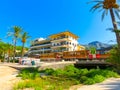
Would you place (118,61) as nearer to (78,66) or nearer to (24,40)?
(78,66)

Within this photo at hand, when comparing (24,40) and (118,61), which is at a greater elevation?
(24,40)

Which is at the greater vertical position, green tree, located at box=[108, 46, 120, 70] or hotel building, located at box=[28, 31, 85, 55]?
hotel building, located at box=[28, 31, 85, 55]

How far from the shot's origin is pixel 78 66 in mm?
49219

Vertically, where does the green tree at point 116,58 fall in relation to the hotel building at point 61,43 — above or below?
below

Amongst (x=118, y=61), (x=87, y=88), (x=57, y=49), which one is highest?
(x=57, y=49)

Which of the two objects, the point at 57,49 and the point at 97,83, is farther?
the point at 57,49

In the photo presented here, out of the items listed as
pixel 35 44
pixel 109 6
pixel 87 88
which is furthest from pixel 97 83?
pixel 35 44

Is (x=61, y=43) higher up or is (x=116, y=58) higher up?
(x=61, y=43)

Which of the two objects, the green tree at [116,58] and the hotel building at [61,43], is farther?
the hotel building at [61,43]

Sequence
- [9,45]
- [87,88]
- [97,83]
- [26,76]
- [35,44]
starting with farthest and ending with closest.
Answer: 1. [35,44]
2. [9,45]
3. [26,76]
4. [97,83]
5. [87,88]

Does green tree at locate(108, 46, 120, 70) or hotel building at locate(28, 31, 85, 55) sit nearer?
green tree at locate(108, 46, 120, 70)

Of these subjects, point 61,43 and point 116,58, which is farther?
point 61,43

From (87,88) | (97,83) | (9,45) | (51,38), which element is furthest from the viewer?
(51,38)

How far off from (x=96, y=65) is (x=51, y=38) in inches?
2544
